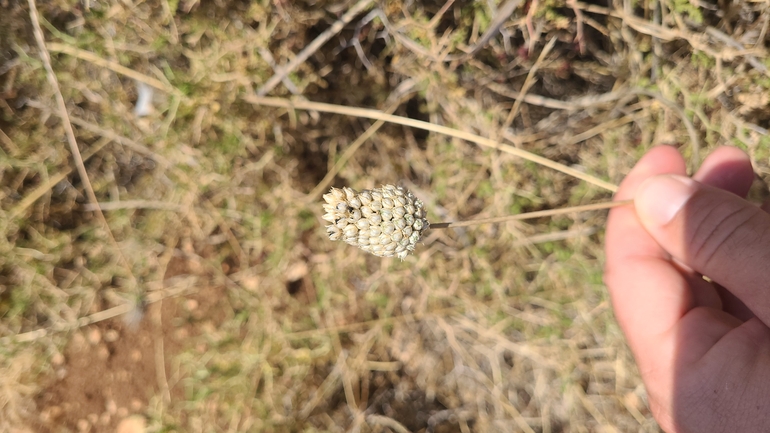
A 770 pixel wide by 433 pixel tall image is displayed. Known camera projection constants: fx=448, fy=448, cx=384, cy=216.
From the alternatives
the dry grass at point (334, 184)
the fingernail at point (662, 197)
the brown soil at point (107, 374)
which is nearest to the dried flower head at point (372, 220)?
the dry grass at point (334, 184)

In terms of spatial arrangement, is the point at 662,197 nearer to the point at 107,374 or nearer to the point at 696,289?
the point at 696,289

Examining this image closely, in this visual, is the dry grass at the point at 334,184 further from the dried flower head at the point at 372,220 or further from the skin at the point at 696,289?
the dried flower head at the point at 372,220

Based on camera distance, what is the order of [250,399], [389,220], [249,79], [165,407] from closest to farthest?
[389,220], [249,79], [250,399], [165,407]

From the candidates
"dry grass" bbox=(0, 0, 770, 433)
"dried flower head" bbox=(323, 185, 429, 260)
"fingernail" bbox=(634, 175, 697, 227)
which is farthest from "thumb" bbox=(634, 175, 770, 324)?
"dried flower head" bbox=(323, 185, 429, 260)

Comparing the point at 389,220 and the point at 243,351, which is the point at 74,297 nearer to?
the point at 243,351

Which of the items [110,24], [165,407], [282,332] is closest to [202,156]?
[110,24]

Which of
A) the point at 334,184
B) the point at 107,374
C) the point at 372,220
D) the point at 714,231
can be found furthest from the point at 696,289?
the point at 107,374
